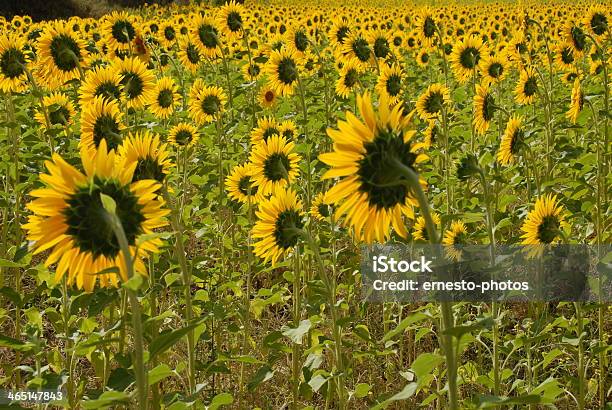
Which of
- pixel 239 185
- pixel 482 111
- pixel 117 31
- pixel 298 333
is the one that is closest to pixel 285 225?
pixel 298 333

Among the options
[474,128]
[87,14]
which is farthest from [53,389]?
[87,14]

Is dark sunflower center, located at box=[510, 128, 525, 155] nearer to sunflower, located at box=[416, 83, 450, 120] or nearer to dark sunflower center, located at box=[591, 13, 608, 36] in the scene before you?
sunflower, located at box=[416, 83, 450, 120]

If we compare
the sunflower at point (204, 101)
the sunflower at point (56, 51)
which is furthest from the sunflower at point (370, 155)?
the sunflower at point (204, 101)

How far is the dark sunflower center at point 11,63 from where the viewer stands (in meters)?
3.45

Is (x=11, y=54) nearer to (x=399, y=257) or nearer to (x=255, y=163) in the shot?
(x=255, y=163)

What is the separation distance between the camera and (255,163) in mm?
3129

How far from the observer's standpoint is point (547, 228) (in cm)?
249

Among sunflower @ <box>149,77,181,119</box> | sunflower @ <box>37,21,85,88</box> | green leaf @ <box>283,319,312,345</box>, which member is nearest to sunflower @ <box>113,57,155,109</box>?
sunflower @ <box>37,21,85,88</box>

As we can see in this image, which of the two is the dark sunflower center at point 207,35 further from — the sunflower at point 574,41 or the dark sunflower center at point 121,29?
the sunflower at point 574,41

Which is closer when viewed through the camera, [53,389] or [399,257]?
[53,389]

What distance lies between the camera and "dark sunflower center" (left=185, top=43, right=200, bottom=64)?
5.46 m

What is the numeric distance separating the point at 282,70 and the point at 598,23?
2.08 metres

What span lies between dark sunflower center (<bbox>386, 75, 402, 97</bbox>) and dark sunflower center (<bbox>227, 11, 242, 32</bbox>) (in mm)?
1301

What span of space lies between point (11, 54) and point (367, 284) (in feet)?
6.63
